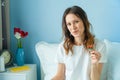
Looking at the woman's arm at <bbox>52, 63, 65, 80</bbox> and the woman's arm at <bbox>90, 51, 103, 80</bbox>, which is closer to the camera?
the woman's arm at <bbox>90, 51, 103, 80</bbox>

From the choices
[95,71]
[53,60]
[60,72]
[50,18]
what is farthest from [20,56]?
[95,71]

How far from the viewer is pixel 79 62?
1728 mm

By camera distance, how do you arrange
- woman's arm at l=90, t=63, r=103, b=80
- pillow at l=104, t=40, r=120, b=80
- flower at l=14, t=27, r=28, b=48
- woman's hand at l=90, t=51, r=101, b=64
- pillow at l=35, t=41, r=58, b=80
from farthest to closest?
flower at l=14, t=27, r=28, b=48 < pillow at l=35, t=41, r=58, b=80 < pillow at l=104, t=40, r=120, b=80 < woman's arm at l=90, t=63, r=103, b=80 < woman's hand at l=90, t=51, r=101, b=64

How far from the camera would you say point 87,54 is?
172cm

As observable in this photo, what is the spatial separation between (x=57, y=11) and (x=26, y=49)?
1.73 feet

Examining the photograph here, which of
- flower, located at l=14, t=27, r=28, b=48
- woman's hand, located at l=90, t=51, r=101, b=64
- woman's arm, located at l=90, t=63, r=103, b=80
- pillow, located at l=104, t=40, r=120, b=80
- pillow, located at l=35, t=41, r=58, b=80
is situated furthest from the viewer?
flower, located at l=14, t=27, r=28, b=48

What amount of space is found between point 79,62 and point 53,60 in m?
0.42

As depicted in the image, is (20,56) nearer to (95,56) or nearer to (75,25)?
(75,25)

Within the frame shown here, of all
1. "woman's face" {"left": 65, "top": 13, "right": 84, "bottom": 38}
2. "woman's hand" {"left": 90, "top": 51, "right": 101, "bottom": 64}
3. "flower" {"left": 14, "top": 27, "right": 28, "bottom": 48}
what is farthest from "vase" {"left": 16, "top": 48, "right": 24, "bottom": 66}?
"woman's hand" {"left": 90, "top": 51, "right": 101, "bottom": 64}

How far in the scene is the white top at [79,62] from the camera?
1690 mm

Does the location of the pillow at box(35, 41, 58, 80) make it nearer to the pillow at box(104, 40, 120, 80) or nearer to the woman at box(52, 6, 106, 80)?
the woman at box(52, 6, 106, 80)

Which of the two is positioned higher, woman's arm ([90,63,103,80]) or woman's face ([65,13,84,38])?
woman's face ([65,13,84,38])

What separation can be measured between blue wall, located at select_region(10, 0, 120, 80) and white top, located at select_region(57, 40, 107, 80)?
489 millimetres

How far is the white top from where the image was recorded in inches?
66.6
